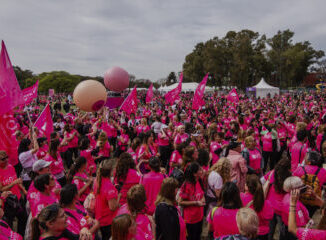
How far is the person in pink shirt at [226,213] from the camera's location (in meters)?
2.70

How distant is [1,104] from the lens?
4.71 meters

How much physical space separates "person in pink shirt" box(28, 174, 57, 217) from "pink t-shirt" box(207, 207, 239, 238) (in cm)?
206

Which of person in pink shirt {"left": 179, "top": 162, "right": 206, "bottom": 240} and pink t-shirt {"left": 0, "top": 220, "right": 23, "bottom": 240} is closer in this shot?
pink t-shirt {"left": 0, "top": 220, "right": 23, "bottom": 240}

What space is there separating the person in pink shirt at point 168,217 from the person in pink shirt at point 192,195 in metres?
0.60

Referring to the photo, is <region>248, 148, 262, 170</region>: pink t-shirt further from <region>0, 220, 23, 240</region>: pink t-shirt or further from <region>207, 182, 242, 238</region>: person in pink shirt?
<region>0, 220, 23, 240</region>: pink t-shirt

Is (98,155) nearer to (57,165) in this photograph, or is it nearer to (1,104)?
(57,165)

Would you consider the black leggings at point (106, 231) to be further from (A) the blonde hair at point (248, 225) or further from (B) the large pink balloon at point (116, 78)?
(B) the large pink balloon at point (116, 78)

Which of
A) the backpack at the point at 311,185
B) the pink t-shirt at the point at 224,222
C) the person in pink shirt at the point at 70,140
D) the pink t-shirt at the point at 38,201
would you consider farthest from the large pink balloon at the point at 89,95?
the backpack at the point at 311,185

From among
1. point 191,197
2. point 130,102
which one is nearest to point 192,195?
point 191,197

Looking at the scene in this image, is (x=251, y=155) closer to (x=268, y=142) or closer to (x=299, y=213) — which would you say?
(x=299, y=213)

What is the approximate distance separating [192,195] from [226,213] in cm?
91

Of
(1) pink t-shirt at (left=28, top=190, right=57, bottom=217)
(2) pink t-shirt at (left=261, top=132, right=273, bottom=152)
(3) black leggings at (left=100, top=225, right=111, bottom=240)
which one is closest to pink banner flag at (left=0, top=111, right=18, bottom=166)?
(1) pink t-shirt at (left=28, top=190, right=57, bottom=217)

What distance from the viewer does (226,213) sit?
2768 millimetres

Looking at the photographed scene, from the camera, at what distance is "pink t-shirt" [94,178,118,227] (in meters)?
3.38
